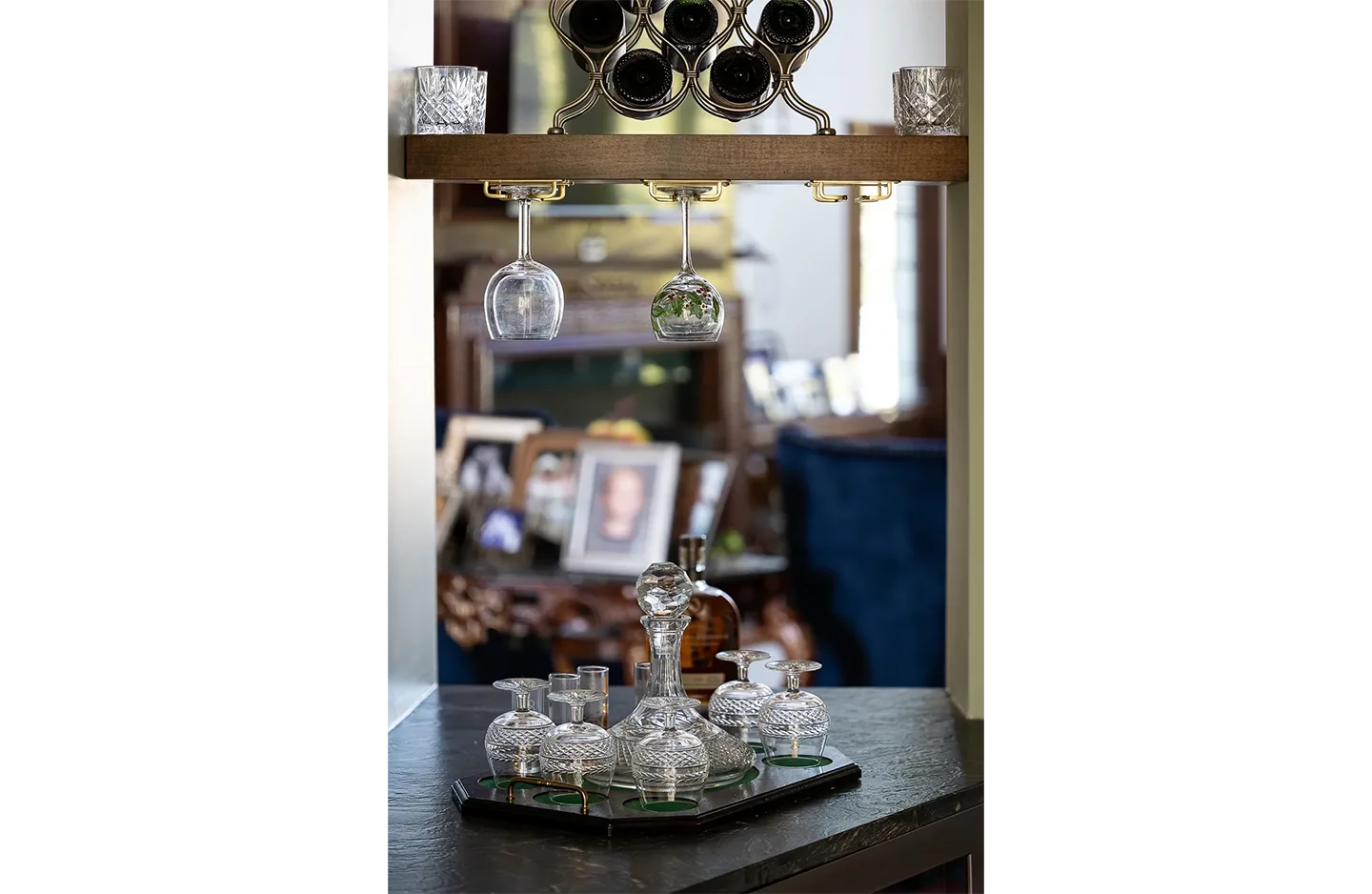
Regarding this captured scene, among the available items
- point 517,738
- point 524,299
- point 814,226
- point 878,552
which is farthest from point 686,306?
point 814,226

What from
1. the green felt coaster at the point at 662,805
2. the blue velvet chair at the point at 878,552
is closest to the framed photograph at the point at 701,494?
the blue velvet chair at the point at 878,552

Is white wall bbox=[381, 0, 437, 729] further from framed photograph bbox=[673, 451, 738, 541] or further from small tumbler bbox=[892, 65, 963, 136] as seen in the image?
framed photograph bbox=[673, 451, 738, 541]

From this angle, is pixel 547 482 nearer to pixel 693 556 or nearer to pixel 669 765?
pixel 693 556

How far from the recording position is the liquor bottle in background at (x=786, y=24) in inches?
64.4

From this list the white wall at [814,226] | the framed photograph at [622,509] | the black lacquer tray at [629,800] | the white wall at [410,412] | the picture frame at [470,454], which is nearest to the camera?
the black lacquer tray at [629,800]

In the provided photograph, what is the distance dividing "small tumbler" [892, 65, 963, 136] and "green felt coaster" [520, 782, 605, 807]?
82 cm

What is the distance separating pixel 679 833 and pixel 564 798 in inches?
5.3

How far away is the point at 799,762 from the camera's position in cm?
157

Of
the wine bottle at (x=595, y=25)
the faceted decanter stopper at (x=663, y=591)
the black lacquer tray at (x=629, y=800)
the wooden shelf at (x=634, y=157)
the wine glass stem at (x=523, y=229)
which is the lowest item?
the black lacquer tray at (x=629, y=800)

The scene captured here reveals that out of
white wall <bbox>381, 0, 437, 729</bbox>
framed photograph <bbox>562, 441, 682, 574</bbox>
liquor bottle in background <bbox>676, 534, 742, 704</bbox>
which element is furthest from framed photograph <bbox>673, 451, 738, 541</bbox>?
liquor bottle in background <bbox>676, 534, 742, 704</bbox>

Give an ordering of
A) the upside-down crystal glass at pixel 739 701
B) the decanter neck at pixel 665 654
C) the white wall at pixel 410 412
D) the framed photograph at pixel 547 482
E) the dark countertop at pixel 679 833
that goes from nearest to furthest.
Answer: the dark countertop at pixel 679 833
the decanter neck at pixel 665 654
the upside-down crystal glass at pixel 739 701
the white wall at pixel 410 412
the framed photograph at pixel 547 482

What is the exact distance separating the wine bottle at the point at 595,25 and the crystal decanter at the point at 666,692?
1.91 ft

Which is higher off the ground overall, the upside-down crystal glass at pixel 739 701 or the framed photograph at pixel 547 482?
the framed photograph at pixel 547 482
